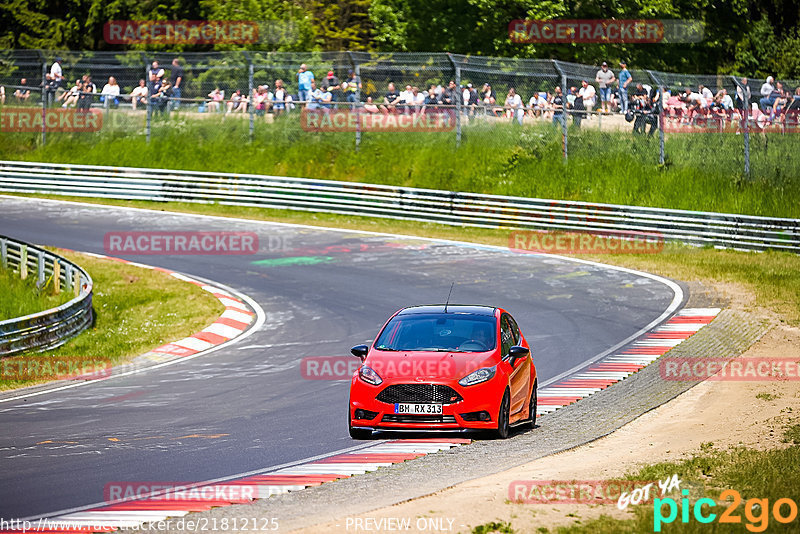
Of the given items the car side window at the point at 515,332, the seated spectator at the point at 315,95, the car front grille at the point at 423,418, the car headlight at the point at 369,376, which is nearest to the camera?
the car front grille at the point at 423,418

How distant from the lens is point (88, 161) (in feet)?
128

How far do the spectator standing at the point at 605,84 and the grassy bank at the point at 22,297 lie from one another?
1500 cm

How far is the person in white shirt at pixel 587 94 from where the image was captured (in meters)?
31.2

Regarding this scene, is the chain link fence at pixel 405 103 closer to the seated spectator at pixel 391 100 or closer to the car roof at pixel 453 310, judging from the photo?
the seated spectator at pixel 391 100

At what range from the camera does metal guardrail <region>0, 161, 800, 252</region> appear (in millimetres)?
27891

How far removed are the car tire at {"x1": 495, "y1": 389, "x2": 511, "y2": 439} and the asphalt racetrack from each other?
175cm

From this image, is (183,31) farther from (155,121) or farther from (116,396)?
(116,396)

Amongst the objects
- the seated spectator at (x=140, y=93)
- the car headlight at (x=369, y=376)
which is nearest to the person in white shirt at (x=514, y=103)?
the seated spectator at (x=140, y=93)

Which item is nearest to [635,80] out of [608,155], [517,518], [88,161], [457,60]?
[608,155]

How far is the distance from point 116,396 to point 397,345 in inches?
189

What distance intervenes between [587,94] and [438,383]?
67.5 ft

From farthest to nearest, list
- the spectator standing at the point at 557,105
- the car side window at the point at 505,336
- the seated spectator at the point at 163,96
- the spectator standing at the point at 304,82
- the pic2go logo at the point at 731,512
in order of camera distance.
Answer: the seated spectator at the point at 163,96 → the spectator standing at the point at 304,82 → the spectator standing at the point at 557,105 → the car side window at the point at 505,336 → the pic2go logo at the point at 731,512

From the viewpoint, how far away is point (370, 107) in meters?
34.8

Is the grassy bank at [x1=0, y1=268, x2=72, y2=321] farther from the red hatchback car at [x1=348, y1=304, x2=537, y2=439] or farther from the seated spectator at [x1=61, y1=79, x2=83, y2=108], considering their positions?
the seated spectator at [x1=61, y1=79, x2=83, y2=108]
